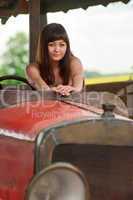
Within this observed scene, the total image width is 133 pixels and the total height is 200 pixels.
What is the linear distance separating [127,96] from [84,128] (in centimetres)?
475

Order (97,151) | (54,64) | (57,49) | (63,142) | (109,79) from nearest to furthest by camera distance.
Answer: (63,142)
(97,151)
(57,49)
(54,64)
(109,79)

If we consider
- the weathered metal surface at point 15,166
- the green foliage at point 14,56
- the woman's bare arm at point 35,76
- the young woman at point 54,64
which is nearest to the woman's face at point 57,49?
the young woman at point 54,64

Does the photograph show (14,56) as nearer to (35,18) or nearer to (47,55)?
(35,18)

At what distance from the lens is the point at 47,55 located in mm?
3674

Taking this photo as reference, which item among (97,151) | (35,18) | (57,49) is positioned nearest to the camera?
(97,151)

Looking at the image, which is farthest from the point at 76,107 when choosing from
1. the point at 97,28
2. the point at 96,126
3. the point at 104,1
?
the point at 97,28

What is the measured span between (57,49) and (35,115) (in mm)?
858

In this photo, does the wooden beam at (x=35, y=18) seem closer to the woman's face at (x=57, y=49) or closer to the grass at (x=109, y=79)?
the grass at (x=109, y=79)

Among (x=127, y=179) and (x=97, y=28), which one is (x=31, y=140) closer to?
(x=127, y=179)

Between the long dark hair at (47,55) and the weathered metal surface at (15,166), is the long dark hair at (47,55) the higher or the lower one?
the higher one

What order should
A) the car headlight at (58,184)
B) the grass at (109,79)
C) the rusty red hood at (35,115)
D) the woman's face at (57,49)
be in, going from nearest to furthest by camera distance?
1. the car headlight at (58,184)
2. the rusty red hood at (35,115)
3. the woman's face at (57,49)
4. the grass at (109,79)

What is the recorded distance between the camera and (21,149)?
2.71 metres

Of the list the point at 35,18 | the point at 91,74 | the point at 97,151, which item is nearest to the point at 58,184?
the point at 97,151

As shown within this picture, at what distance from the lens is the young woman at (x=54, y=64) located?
3600 mm
